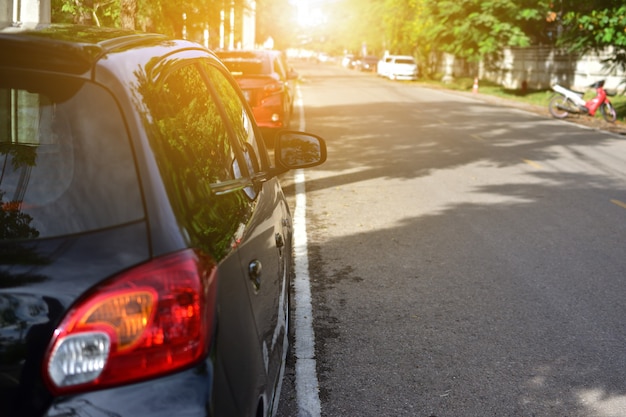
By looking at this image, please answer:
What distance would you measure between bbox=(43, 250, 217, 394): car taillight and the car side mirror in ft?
6.93

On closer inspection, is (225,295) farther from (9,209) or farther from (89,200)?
(9,209)

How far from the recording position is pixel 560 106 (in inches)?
1037

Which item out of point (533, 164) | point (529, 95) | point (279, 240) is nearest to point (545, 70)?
point (529, 95)

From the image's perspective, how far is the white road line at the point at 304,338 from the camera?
14.9ft

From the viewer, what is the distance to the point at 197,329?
7.06ft

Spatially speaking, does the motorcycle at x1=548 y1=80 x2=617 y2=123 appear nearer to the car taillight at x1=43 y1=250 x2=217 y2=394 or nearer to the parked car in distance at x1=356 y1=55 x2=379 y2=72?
the car taillight at x1=43 y1=250 x2=217 y2=394

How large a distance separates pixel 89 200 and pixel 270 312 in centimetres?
115

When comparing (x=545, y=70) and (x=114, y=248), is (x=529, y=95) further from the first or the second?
(x=114, y=248)

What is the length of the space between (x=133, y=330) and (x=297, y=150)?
2.39 m

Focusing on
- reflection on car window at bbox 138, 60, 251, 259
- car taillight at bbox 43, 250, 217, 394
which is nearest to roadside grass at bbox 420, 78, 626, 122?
reflection on car window at bbox 138, 60, 251, 259

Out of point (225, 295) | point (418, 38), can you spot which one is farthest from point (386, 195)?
point (418, 38)

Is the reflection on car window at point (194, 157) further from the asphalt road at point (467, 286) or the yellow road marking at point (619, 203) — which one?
the yellow road marking at point (619, 203)

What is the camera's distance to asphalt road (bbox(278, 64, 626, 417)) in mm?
4762

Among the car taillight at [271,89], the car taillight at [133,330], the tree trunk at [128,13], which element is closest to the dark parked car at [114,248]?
the car taillight at [133,330]
